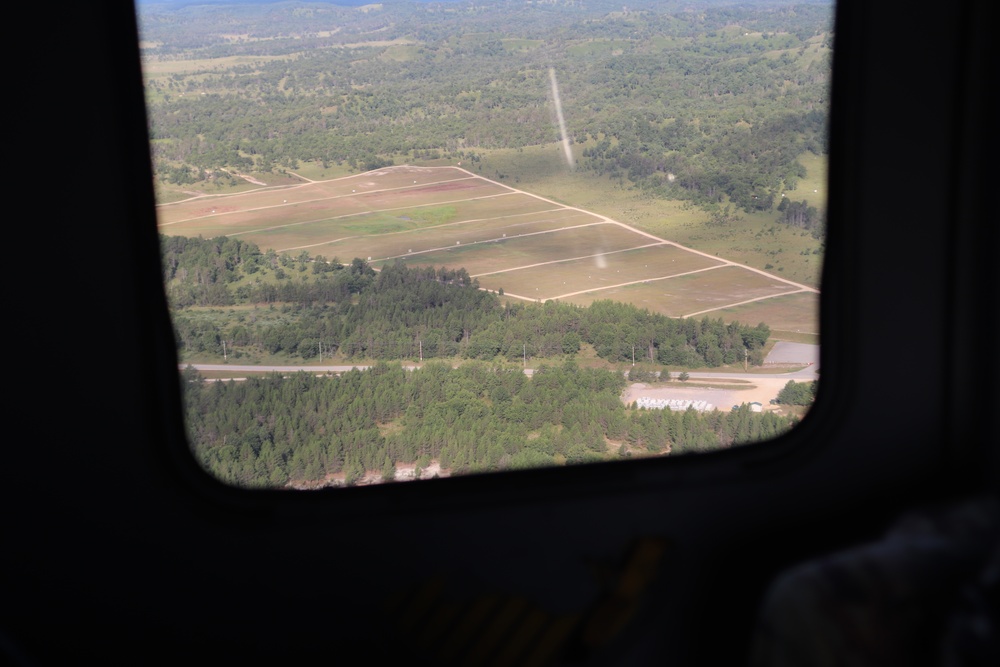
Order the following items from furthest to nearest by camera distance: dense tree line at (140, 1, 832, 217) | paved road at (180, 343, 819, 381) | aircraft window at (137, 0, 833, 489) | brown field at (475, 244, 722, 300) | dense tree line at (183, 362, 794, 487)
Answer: brown field at (475, 244, 722, 300) < dense tree line at (140, 1, 832, 217) < aircraft window at (137, 0, 833, 489) < paved road at (180, 343, 819, 381) < dense tree line at (183, 362, 794, 487)

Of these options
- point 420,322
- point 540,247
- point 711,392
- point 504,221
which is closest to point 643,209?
point 540,247

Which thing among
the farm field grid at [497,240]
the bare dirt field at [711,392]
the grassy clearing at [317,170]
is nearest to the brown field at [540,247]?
the farm field grid at [497,240]

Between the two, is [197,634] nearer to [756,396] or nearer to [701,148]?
[756,396]

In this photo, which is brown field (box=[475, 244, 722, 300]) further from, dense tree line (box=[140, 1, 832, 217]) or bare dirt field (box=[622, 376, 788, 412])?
bare dirt field (box=[622, 376, 788, 412])

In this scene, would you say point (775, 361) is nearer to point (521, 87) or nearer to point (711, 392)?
point (711, 392)

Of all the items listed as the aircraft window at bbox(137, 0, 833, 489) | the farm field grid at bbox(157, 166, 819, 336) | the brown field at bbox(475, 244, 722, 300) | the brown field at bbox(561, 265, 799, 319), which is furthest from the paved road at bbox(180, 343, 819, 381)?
the brown field at bbox(475, 244, 722, 300)

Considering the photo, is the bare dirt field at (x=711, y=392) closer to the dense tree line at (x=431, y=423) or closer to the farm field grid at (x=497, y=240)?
the dense tree line at (x=431, y=423)

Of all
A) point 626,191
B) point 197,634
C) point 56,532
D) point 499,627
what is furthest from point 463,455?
point 626,191
